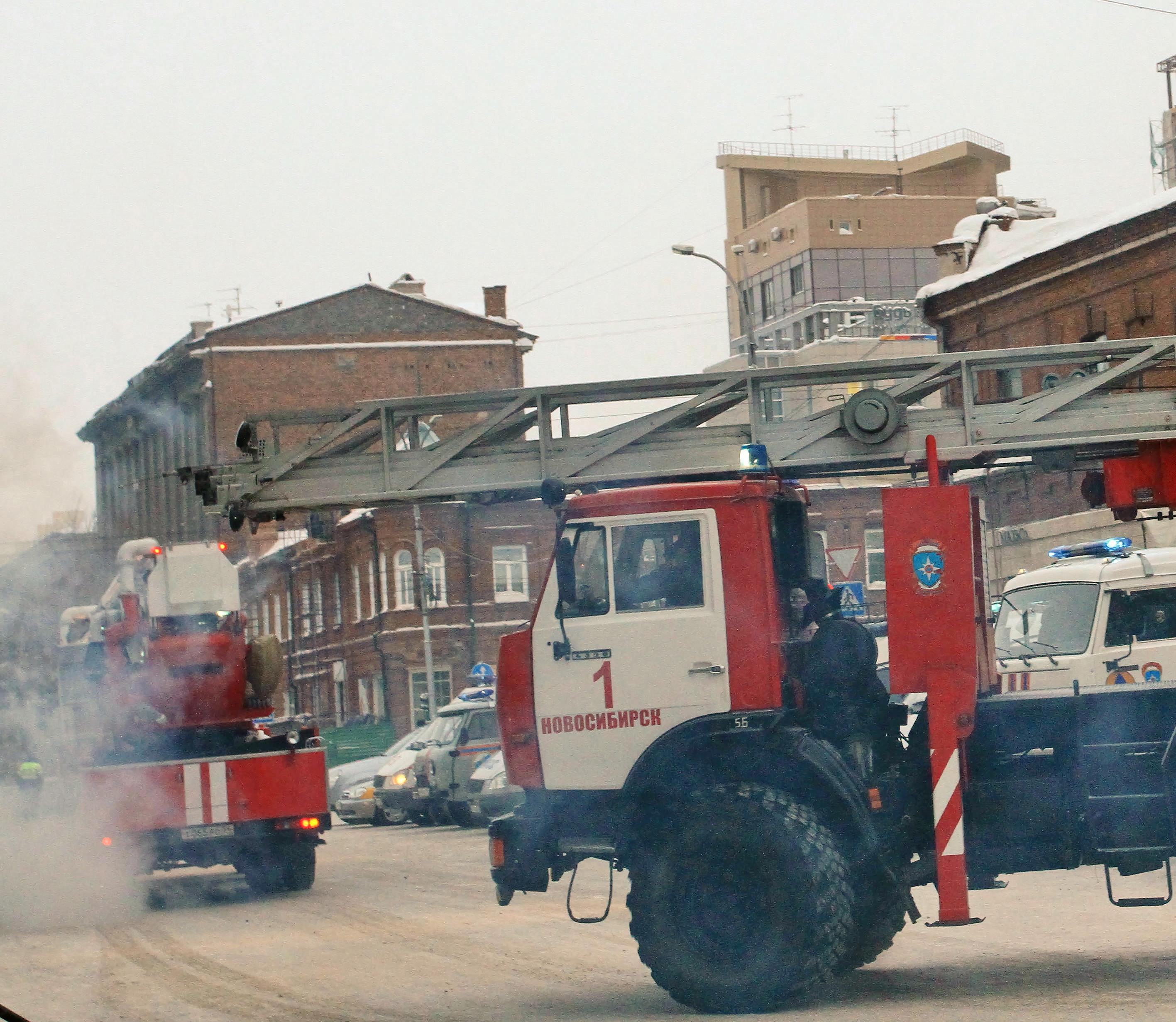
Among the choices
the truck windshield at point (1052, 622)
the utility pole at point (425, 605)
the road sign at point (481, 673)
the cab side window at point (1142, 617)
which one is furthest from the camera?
the utility pole at point (425, 605)

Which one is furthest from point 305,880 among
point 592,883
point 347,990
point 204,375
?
point 204,375

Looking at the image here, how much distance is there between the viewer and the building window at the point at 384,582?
182ft

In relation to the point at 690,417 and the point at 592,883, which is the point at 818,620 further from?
the point at 592,883

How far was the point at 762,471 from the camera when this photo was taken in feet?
30.4

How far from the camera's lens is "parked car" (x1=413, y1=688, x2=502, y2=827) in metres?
24.2

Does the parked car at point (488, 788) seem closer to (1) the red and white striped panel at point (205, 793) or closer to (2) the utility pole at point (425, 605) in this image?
(1) the red and white striped panel at point (205, 793)

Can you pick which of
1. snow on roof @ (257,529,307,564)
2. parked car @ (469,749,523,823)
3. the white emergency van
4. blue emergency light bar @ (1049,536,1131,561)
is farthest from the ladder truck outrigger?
snow on roof @ (257,529,307,564)

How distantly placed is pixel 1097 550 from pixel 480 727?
11.1 meters

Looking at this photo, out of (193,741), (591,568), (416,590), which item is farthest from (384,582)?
(591,568)

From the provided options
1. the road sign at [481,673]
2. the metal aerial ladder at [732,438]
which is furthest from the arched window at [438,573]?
the metal aerial ladder at [732,438]

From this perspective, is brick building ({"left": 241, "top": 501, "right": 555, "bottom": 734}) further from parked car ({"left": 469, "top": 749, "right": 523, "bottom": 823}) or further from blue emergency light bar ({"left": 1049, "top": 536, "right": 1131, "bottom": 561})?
blue emergency light bar ({"left": 1049, "top": 536, "right": 1131, "bottom": 561})

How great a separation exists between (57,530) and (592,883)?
7858 mm

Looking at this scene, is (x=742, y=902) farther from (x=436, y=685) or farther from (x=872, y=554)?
(x=436, y=685)

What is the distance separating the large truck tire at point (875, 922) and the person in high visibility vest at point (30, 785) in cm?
1103
